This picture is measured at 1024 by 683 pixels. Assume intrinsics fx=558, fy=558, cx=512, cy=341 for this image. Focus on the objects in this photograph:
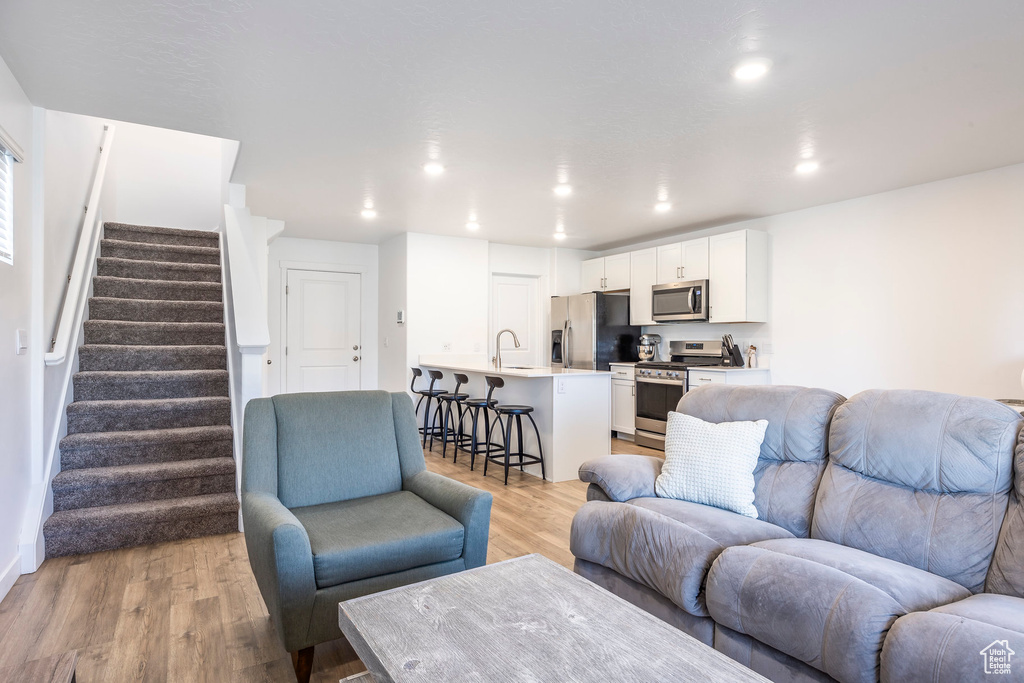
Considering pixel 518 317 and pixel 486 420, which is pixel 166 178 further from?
pixel 486 420

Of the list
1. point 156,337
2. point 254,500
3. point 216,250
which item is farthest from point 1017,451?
point 216,250

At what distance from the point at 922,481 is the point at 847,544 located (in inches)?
13.0

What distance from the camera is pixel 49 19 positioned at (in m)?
2.19

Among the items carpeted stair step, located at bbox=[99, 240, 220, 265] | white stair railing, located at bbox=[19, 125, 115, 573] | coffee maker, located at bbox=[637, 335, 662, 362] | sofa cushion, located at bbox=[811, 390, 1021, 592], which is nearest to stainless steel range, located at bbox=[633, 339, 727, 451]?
coffee maker, located at bbox=[637, 335, 662, 362]

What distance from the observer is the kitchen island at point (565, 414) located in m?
4.56

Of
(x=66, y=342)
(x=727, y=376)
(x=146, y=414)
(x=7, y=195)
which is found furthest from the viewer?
(x=727, y=376)

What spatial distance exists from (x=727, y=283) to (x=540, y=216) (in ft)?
6.53

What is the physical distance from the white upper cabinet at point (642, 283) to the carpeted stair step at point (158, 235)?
461cm

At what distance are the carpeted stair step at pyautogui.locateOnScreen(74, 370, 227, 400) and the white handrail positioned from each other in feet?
0.84

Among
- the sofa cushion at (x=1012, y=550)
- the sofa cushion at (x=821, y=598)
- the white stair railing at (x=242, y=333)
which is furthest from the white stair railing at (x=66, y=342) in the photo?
the sofa cushion at (x=1012, y=550)

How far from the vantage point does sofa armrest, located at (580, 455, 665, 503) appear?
8.06 ft

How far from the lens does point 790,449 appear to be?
234cm

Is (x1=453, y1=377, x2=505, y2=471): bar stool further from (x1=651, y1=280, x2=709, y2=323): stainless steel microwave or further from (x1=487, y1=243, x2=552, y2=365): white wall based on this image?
(x1=651, y1=280, x2=709, y2=323): stainless steel microwave

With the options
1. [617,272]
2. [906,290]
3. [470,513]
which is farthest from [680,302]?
[470,513]
